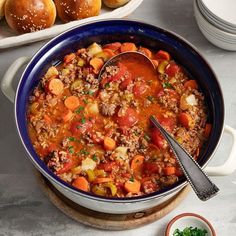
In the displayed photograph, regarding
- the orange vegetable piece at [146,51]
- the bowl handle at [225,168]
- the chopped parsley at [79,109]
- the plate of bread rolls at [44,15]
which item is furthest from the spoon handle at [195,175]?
the plate of bread rolls at [44,15]

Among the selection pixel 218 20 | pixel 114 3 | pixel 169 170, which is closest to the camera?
pixel 169 170

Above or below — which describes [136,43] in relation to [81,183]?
above

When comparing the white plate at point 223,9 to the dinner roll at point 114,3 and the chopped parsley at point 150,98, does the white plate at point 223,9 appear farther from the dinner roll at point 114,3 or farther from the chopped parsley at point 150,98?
the chopped parsley at point 150,98

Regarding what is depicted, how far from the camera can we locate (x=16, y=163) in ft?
11.6

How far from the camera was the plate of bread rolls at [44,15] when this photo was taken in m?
3.78

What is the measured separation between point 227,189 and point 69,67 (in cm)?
120

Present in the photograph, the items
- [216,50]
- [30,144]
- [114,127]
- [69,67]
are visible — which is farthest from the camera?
[216,50]

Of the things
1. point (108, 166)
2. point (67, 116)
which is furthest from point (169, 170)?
point (67, 116)

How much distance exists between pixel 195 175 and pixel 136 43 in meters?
1.06

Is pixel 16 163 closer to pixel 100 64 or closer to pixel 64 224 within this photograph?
pixel 64 224

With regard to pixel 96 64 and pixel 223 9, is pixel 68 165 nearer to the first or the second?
pixel 96 64

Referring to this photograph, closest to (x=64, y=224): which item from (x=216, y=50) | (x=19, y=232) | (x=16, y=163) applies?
(x=19, y=232)

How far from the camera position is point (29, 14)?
3.79m

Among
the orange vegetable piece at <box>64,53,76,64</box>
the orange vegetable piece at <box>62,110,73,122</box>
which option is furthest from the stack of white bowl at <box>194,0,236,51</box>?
the orange vegetable piece at <box>62,110,73,122</box>
